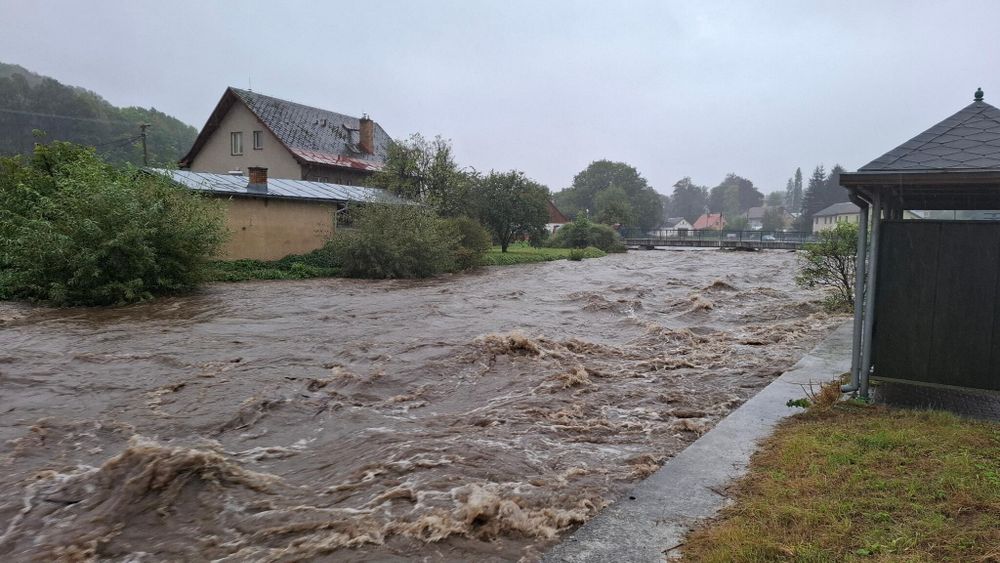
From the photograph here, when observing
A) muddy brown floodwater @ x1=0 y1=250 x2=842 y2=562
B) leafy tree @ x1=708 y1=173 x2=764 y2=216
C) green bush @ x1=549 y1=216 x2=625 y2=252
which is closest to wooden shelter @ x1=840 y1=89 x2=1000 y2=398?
muddy brown floodwater @ x1=0 y1=250 x2=842 y2=562

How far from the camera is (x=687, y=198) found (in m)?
189

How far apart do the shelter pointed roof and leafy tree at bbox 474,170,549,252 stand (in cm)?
3472

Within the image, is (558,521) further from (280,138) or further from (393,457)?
(280,138)

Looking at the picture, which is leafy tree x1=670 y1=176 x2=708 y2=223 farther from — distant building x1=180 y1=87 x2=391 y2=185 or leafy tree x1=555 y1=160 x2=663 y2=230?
distant building x1=180 y1=87 x2=391 y2=185

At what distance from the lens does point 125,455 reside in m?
5.48

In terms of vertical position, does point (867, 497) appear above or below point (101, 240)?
below

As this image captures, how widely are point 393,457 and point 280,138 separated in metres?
35.5

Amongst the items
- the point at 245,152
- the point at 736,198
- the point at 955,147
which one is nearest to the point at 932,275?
the point at 955,147

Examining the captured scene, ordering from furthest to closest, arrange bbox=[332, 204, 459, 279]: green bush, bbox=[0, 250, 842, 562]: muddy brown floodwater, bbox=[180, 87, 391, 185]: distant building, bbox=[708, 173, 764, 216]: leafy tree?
1. bbox=[708, 173, 764, 216]: leafy tree
2. bbox=[180, 87, 391, 185]: distant building
3. bbox=[332, 204, 459, 279]: green bush
4. bbox=[0, 250, 842, 562]: muddy brown floodwater

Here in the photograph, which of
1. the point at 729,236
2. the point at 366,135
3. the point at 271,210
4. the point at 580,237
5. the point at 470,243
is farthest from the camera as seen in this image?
the point at 729,236

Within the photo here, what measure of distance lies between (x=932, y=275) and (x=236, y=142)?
40.6 meters

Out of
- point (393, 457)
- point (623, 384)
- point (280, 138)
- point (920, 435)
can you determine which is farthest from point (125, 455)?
point (280, 138)

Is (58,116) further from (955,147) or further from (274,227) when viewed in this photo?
(955,147)

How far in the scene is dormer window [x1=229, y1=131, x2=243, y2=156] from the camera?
3931 centimetres
